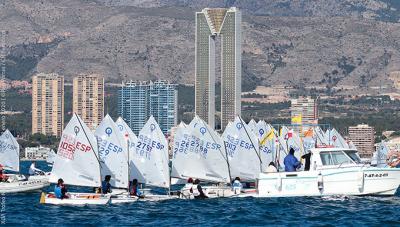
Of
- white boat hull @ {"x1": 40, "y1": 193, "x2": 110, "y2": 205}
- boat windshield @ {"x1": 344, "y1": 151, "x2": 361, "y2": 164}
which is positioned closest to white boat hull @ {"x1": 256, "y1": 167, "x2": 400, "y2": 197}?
boat windshield @ {"x1": 344, "y1": 151, "x2": 361, "y2": 164}

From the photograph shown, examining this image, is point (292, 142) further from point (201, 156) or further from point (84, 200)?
point (84, 200)

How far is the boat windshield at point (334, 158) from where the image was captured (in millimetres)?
82750

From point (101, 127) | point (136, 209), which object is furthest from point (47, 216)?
point (101, 127)

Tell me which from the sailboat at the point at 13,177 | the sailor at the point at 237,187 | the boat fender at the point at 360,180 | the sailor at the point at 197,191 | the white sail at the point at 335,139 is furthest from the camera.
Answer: the white sail at the point at 335,139

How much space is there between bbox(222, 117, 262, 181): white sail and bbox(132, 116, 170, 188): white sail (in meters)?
8.19

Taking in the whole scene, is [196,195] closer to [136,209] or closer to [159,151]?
[159,151]

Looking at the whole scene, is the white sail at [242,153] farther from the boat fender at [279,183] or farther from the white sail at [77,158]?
the white sail at [77,158]

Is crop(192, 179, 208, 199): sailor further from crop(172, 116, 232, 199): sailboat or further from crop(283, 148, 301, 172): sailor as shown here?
crop(283, 148, 301, 172): sailor

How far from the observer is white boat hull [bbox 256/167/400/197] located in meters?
82.2

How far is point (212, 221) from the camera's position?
234 feet

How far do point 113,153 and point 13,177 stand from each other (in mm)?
21132

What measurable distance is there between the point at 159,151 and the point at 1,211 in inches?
459

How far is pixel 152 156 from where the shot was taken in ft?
283

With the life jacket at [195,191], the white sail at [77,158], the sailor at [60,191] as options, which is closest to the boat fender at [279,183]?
the life jacket at [195,191]
